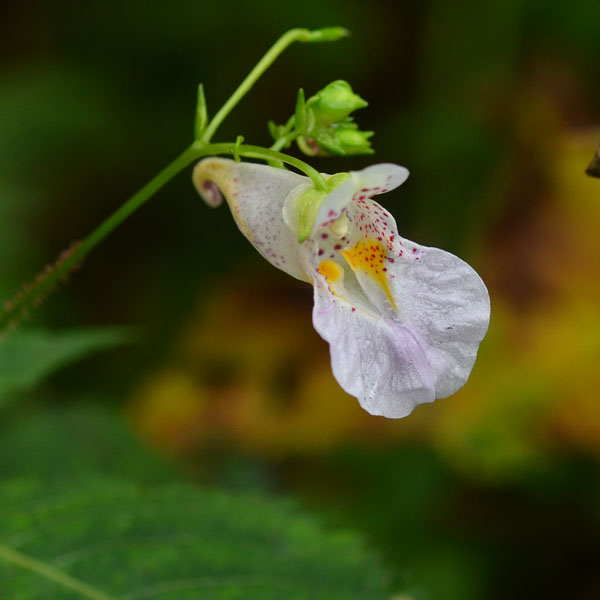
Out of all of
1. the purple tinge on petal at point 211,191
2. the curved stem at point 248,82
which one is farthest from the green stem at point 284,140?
the purple tinge on petal at point 211,191

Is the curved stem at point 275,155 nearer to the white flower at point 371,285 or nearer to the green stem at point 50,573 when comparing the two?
the white flower at point 371,285

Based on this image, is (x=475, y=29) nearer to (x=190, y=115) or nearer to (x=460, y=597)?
(x=190, y=115)

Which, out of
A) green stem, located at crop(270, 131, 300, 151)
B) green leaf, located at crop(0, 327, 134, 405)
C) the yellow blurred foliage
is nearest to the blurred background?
the yellow blurred foliage

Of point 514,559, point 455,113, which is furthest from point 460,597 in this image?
point 455,113

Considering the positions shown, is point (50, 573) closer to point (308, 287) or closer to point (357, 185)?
point (357, 185)

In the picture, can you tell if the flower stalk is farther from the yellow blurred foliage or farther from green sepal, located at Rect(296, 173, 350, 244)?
the yellow blurred foliage
